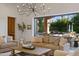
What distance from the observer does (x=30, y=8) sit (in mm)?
3508

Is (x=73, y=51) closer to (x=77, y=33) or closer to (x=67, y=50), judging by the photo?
(x=67, y=50)

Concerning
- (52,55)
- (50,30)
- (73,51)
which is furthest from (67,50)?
(50,30)

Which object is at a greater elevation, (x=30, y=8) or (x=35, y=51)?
(x=30, y=8)

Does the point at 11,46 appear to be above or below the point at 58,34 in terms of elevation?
below

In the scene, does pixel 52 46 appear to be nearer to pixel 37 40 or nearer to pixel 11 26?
pixel 37 40

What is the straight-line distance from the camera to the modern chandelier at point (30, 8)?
11.4ft

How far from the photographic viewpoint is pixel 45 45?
357 centimetres

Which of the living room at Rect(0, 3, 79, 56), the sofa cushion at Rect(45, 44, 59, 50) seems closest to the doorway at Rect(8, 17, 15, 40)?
the living room at Rect(0, 3, 79, 56)

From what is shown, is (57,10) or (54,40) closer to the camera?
(57,10)

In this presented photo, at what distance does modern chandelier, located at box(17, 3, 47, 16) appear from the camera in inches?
137

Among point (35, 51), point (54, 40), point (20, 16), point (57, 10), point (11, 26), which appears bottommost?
point (35, 51)

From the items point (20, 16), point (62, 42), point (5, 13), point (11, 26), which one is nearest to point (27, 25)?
point (20, 16)

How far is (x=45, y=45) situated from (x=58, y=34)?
0.40 metres

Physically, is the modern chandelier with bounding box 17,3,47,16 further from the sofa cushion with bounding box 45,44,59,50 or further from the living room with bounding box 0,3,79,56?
the sofa cushion with bounding box 45,44,59,50
